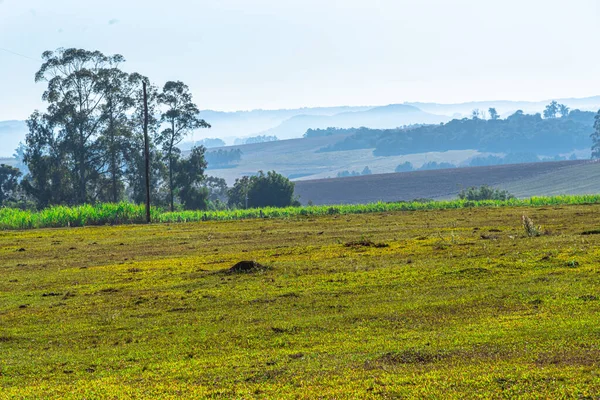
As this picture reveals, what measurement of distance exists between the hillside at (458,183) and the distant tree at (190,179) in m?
75.0

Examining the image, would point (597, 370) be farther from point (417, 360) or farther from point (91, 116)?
point (91, 116)

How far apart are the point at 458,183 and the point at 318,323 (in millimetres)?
168525

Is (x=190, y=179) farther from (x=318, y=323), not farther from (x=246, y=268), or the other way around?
(x=318, y=323)

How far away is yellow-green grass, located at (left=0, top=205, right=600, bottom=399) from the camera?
12445 millimetres

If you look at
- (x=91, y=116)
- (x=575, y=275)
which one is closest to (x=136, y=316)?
(x=575, y=275)

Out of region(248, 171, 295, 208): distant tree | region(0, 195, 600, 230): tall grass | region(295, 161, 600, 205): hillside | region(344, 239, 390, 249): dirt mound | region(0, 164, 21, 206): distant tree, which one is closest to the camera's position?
region(344, 239, 390, 249): dirt mound

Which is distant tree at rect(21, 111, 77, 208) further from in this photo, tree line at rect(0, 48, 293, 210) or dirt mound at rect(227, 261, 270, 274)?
dirt mound at rect(227, 261, 270, 274)

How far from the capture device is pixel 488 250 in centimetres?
2933

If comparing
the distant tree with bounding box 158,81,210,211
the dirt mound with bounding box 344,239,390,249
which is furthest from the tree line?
the dirt mound with bounding box 344,239,390,249

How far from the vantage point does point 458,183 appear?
182500 mm

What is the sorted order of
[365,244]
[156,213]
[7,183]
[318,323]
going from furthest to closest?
[7,183] < [156,213] < [365,244] < [318,323]

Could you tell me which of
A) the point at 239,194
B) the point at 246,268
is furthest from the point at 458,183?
the point at 246,268

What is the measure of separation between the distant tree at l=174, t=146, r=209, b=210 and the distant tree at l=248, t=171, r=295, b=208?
8646 mm

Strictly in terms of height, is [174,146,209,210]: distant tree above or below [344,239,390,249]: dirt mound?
above
